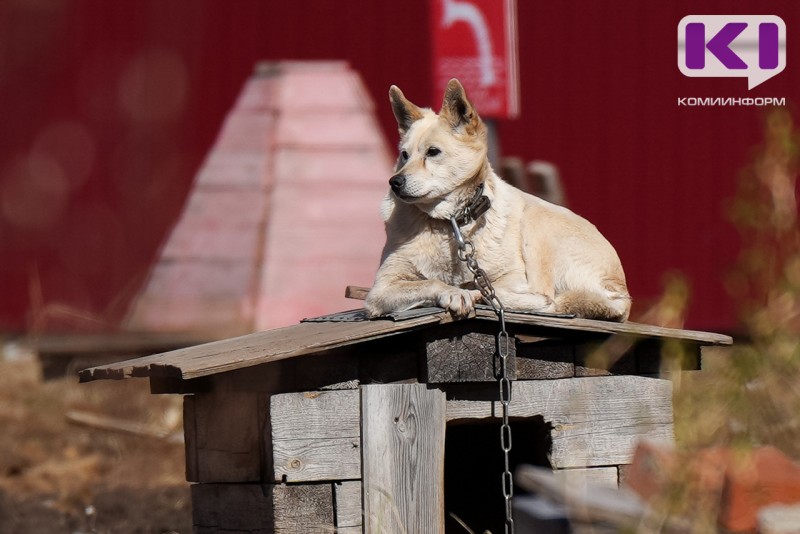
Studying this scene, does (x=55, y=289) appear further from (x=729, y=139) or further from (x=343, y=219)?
(x=729, y=139)

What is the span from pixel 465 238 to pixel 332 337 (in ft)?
2.58

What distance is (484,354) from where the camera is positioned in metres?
4.56

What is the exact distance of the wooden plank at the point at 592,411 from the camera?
15.4ft

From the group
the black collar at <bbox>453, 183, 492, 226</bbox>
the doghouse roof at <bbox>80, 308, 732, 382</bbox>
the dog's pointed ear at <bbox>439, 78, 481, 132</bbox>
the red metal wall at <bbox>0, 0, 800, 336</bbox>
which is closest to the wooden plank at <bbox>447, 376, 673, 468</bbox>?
the doghouse roof at <bbox>80, 308, 732, 382</bbox>

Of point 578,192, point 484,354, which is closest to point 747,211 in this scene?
point 484,354

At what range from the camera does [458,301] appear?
439cm

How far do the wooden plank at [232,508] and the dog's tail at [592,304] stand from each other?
1399 mm

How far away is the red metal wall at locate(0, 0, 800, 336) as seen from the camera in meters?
9.13

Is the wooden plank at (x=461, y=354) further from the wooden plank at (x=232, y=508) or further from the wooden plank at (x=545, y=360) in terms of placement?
the wooden plank at (x=232, y=508)

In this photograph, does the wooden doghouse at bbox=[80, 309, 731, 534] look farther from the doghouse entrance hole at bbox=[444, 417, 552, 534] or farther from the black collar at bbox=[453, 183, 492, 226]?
the doghouse entrance hole at bbox=[444, 417, 552, 534]

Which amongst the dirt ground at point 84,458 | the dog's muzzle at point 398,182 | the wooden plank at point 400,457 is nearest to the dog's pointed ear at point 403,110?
the dog's muzzle at point 398,182

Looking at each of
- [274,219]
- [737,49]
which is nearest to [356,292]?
[274,219]

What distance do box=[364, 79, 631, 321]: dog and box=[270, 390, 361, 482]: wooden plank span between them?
1.52 ft

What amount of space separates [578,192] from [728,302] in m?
1.39
